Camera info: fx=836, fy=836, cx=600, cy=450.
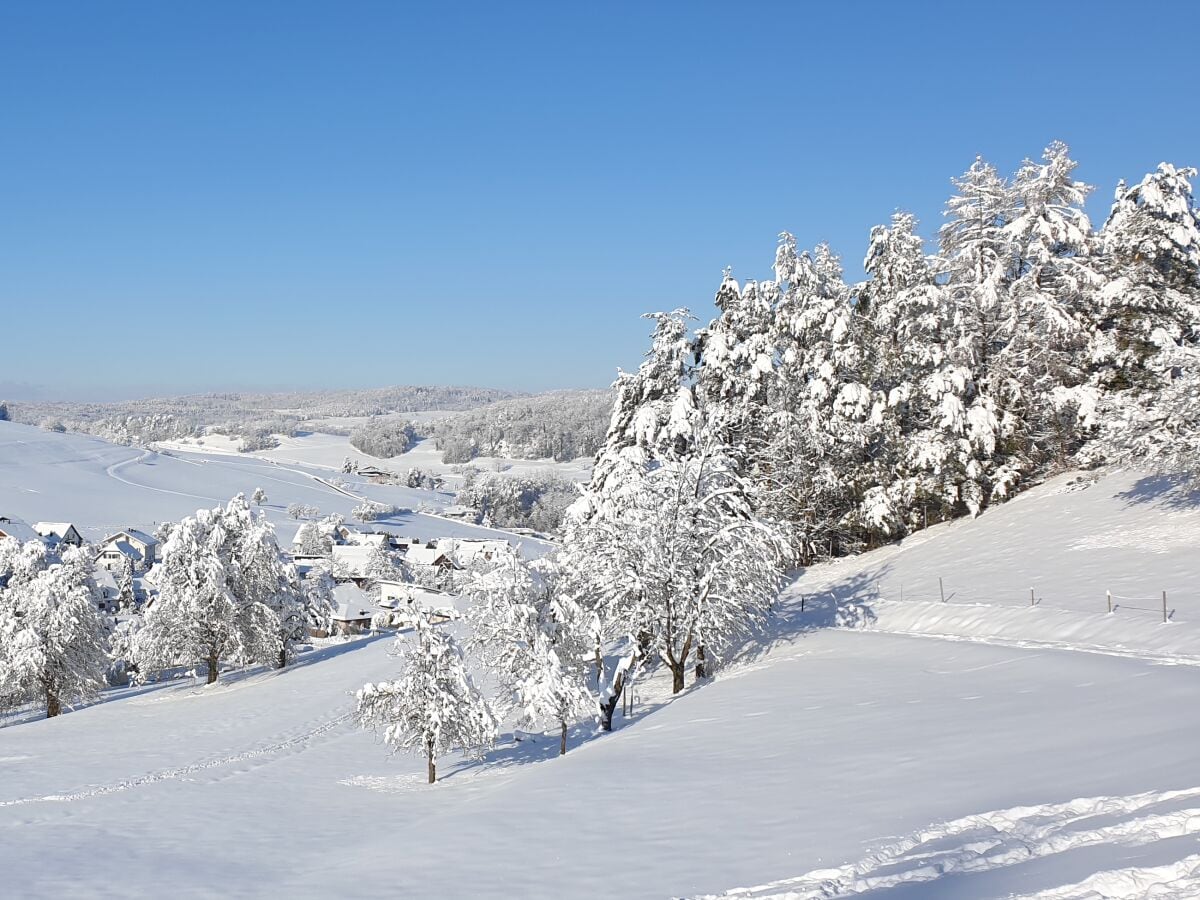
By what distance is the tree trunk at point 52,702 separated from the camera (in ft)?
132

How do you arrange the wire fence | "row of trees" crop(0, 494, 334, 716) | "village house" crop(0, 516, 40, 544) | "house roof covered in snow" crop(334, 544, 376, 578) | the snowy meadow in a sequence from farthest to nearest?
"house roof covered in snow" crop(334, 544, 376, 578) < "village house" crop(0, 516, 40, 544) < "row of trees" crop(0, 494, 334, 716) < the wire fence < the snowy meadow

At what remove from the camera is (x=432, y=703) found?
21.8 meters

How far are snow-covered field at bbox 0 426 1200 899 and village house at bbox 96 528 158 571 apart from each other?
2600 inches

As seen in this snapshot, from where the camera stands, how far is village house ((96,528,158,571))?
95.9 metres

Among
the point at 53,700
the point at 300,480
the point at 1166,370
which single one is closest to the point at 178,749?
the point at 53,700

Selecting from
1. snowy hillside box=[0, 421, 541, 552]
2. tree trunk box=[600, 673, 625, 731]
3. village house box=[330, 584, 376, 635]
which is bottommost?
village house box=[330, 584, 376, 635]

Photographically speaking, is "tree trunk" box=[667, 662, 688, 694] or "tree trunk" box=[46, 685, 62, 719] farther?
"tree trunk" box=[46, 685, 62, 719]

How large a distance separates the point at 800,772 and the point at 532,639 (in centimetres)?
985

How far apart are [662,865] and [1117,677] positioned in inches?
446

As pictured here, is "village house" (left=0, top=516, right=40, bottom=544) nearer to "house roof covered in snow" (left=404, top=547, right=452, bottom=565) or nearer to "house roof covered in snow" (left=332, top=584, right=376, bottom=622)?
"house roof covered in snow" (left=332, top=584, right=376, bottom=622)

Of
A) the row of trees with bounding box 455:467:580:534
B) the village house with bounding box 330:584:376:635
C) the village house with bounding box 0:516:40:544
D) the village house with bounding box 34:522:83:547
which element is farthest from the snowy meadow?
the row of trees with bounding box 455:467:580:534

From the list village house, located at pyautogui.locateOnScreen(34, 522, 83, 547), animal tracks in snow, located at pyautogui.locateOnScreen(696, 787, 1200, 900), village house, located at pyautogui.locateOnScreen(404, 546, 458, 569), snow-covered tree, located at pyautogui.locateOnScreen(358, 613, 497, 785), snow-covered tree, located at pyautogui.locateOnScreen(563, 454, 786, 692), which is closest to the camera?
animal tracks in snow, located at pyautogui.locateOnScreen(696, 787, 1200, 900)

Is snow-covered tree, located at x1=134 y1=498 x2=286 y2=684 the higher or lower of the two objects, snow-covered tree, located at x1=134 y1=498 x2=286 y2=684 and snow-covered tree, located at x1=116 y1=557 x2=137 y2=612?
the higher

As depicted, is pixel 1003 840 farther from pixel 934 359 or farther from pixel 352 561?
pixel 352 561
